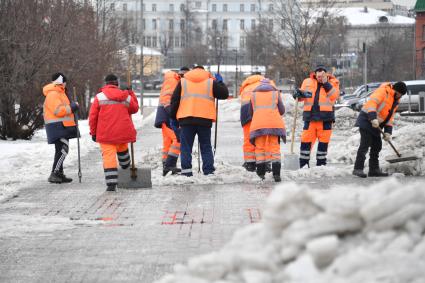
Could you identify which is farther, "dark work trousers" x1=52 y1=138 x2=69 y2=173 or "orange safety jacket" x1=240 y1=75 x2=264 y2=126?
"orange safety jacket" x1=240 y1=75 x2=264 y2=126

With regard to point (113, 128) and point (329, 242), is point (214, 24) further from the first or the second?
point (329, 242)

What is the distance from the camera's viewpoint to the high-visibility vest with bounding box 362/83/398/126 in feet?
44.7

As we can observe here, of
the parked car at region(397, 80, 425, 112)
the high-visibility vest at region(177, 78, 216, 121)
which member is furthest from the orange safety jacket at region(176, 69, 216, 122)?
the parked car at region(397, 80, 425, 112)

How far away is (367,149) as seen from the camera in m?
13.7

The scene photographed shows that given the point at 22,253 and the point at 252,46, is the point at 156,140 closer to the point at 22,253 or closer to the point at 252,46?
the point at 22,253

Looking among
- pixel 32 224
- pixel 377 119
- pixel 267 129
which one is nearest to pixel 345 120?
pixel 377 119

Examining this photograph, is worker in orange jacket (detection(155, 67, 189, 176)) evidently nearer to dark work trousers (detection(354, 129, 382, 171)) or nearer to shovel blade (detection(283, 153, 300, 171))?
shovel blade (detection(283, 153, 300, 171))

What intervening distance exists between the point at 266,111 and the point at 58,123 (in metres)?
3.06

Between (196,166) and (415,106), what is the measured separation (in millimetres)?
28739

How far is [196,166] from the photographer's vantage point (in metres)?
15.6

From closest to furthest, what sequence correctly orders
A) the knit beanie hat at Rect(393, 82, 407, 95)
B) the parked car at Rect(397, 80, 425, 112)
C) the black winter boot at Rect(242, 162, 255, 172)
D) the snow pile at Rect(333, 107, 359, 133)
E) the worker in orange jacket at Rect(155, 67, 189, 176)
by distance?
1. the knit beanie hat at Rect(393, 82, 407, 95)
2. the worker in orange jacket at Rect(155, 67, 189, 176)
3. the black winter boot at Rect(242, 162, 255, 172)
4. the snow pile at Rect(333, 107, 359, 133)
5. the parked car at Rect(397, 80, 425, 112)

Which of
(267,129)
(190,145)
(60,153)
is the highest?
(267,129)

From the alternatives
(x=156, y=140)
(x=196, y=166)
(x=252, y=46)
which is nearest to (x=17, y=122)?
(x=156, y=140)

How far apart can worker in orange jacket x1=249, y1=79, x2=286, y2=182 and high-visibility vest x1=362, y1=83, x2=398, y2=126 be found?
1.40 meters
